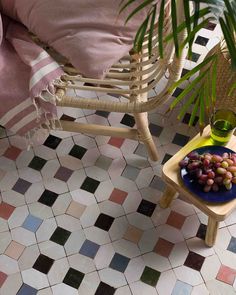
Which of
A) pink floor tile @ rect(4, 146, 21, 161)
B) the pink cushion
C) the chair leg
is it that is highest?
the pink cushion

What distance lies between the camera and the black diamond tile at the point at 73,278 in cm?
143

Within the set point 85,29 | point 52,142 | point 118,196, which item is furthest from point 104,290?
point 85,29

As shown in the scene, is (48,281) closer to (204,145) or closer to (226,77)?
(204,145)

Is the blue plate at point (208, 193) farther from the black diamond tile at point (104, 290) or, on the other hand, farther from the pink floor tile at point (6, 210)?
the pink floor tile at point (6, 210)

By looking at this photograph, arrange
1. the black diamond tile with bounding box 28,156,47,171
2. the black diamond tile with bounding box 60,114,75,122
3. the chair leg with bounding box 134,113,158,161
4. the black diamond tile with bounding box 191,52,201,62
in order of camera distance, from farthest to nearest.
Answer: the black diamond tile with bounding box 191,52,201,62, the black diamond tile with bounding box 60,114,75,122, the black diamond tile with bounding box 28,156,47,171, the chair leg with bounding box 134,113,158,161

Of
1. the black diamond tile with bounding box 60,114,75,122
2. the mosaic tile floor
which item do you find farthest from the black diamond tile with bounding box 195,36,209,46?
the black diamond tile with bounding box 60,114,75,122

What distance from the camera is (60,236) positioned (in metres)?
1.52

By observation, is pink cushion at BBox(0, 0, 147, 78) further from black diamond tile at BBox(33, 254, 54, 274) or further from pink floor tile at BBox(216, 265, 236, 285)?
pink floor tile at BBox(216, 265, 236, 285)

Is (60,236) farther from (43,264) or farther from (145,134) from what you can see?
(145,134)

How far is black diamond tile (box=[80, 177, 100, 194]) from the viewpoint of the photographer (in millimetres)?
1612

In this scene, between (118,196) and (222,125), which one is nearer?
(222,125)

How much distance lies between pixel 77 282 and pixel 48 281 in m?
0.09

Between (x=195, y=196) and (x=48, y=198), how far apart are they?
1.76 feet

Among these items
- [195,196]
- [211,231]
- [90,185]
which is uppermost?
[195,196]
